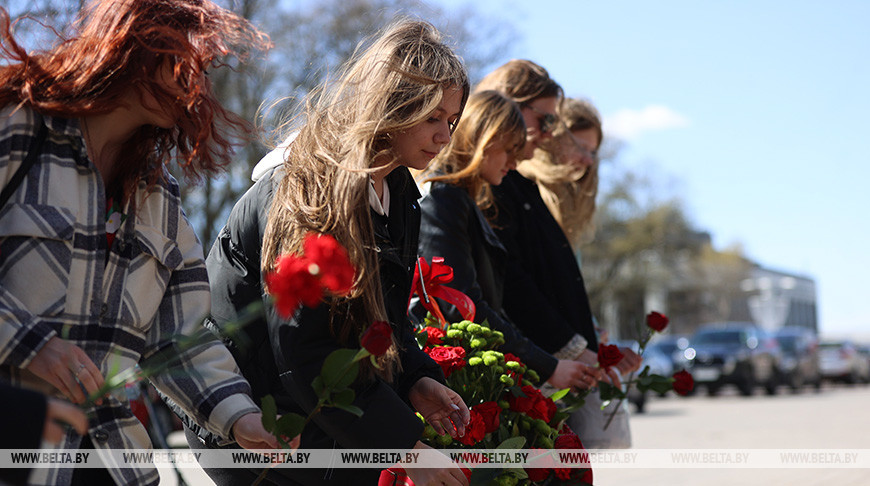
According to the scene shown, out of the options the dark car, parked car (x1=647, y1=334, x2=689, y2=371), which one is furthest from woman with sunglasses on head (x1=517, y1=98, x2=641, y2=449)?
parked car (x1=647, y1=334, x2=689, y2=371)

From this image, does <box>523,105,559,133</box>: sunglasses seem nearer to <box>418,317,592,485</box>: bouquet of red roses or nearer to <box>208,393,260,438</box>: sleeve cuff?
<box>418,317,592,485</box>: bouquet of red roses

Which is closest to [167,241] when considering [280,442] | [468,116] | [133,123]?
[133,123]

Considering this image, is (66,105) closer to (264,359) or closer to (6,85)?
(6,85)

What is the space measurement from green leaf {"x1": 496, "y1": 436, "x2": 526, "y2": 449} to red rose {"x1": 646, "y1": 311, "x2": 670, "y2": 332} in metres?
1.35

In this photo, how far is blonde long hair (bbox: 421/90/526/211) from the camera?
11.0 ft

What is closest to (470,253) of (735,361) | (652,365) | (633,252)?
(652,365)

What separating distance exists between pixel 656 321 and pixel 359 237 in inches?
68.4

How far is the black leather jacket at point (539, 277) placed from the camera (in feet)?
11.7

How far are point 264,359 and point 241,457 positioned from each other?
238 millimetres

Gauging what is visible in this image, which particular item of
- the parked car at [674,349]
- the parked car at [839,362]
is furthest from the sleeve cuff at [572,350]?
the parked car at [839,362]

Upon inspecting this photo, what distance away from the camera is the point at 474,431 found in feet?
7.22

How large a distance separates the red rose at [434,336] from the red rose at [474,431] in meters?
0.40

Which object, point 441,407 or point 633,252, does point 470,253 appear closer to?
point 441,407

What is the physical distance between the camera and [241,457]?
2174 millimetres
